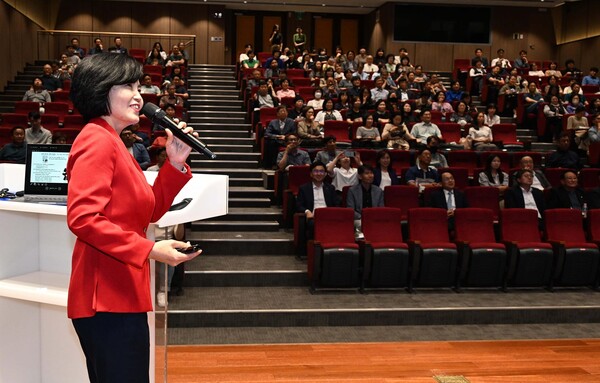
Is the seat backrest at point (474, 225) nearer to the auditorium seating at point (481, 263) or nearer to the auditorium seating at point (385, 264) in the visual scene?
the auditorium seating at point (481, 263)

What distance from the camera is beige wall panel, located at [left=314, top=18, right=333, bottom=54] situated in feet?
61.5

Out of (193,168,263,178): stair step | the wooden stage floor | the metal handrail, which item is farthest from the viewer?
the metal handrail

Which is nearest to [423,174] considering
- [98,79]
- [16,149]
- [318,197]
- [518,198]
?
[518,198]

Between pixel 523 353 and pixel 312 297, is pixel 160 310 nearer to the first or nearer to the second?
pixel 523 353

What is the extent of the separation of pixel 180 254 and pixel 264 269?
4.94 m

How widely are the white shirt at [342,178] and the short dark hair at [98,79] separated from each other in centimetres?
599

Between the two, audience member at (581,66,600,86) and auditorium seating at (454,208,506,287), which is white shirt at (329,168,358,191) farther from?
audience member at (581,66,600,86)

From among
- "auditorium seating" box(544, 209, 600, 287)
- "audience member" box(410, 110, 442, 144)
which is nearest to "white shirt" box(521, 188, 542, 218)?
"auditorium seating" box(544, 209, 600, 287)

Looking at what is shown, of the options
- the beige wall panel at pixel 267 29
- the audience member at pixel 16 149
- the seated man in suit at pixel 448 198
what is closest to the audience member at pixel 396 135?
the seated man in suit at pixel 448 198

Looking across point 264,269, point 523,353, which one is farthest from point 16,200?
point 264,269

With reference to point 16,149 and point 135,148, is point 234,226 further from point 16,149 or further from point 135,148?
point 16,149

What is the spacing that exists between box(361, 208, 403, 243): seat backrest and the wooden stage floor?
1.58 metres

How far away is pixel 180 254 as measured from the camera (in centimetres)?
157

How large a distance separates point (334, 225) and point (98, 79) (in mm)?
4845
